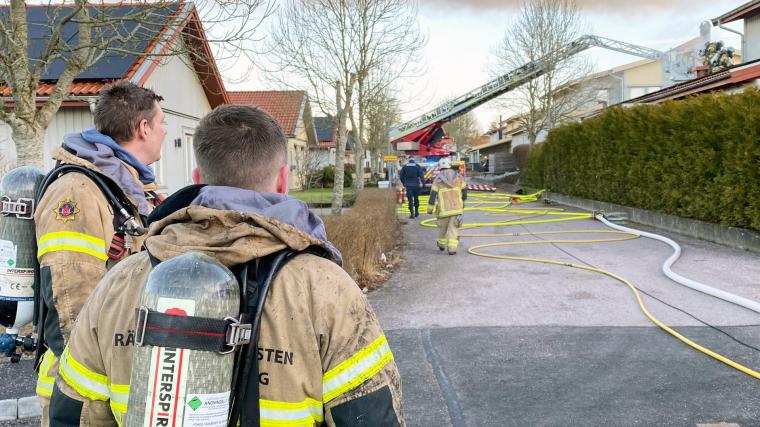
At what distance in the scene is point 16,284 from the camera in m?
2.31

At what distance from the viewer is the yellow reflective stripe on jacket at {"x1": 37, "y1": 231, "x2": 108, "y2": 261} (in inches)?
82.3

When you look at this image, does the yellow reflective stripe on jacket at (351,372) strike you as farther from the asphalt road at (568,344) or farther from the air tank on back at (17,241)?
the asphalt road at (568,344)

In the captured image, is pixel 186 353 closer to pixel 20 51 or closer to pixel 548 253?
pixel 20 51

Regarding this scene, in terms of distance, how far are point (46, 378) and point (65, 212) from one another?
561 mm

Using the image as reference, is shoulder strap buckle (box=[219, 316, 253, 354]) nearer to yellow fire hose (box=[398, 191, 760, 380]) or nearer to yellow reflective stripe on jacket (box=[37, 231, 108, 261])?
yellow reflective stripe on jacket (box=[37, 231, 108, 261])

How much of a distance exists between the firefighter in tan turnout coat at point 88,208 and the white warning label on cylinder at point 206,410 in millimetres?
902

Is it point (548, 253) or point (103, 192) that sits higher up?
point (103, 192)

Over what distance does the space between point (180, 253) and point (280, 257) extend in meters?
0.21

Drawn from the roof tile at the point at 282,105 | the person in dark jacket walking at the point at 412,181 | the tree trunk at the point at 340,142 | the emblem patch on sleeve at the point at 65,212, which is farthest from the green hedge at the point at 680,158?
the roof tile at the point at 282,105

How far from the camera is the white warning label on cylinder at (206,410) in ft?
3.88

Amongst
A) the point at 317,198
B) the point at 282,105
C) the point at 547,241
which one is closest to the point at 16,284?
the point at 547,241

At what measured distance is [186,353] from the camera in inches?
46.5

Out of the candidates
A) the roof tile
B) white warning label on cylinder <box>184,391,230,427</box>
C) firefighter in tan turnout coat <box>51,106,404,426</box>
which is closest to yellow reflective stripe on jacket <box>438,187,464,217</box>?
firefighter in tan turnout coat <box>51,106,404,426</box>

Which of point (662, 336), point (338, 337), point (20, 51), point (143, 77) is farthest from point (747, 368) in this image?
point (143, 77)
